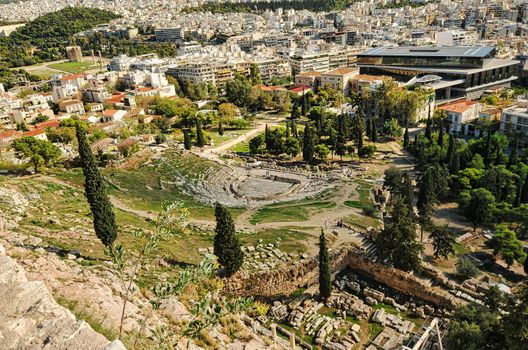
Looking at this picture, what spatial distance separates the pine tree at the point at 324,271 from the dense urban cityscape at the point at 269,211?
0.13 meters

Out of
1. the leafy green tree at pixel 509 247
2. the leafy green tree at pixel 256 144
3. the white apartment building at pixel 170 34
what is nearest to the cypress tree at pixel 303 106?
the leafy green tree at pixel 256 144

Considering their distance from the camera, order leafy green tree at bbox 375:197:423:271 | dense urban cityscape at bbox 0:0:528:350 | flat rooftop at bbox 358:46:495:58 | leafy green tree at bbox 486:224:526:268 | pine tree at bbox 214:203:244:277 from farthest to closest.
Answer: flat rooftop at bbox 358:46:495:58 < leafy green tree at bbox 486:224:526:268 < leafy green tree at bbox 375:197:423:271 < pine tree at bbox 214:203:244:277 < dense urban cityscape at bbox 0:0:528:350

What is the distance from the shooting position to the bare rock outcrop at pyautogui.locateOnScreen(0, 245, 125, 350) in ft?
26.5

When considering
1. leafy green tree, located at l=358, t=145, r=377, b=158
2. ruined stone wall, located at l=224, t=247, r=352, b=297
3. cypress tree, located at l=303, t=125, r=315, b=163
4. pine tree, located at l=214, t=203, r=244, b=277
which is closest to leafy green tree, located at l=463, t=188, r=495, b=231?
ruined stone wall, located at l=224, t=247, r=352, b=297

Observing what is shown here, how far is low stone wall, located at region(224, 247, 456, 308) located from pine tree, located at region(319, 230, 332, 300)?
7.04 ft

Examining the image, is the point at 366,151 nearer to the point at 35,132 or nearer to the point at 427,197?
the point at 427,197

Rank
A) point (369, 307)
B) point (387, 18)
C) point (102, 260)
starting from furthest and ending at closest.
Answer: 1. point (387, 18)
2. point (369, 307)
3. point (102, 260)

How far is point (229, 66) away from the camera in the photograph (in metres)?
95.6

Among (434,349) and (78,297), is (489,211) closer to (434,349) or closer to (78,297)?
(434,349)

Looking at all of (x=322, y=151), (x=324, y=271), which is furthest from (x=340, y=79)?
(x=324, y=271)

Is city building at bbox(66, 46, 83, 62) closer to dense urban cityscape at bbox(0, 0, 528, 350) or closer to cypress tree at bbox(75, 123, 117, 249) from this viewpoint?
dense urban cityscape at bbox(0, 0, 528, 350)

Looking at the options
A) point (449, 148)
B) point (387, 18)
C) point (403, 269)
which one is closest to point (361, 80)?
point (449, 148)

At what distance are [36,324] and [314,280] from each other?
2045 cm

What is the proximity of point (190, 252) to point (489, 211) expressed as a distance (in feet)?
83.0
